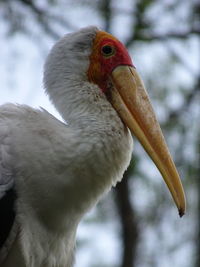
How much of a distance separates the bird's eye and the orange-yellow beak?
135 millimetres

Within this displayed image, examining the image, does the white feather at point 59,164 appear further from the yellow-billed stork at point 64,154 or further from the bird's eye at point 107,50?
the bird's eye at point 107,50

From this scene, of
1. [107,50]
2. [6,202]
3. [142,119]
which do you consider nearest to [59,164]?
[6,202]

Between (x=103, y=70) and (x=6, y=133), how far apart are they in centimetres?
100

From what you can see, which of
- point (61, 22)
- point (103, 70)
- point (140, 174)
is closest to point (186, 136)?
point (140, 174)

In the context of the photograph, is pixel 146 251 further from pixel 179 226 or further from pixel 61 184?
pixel 61 184

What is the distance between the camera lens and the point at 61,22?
9531 millimetres

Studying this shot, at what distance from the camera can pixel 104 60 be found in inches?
245

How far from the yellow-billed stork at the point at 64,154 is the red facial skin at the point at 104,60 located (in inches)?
1.3

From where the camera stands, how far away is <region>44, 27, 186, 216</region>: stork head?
5.83 meters

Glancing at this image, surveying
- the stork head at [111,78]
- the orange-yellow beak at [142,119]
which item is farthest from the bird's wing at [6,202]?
the orange-yellow beak at [142,119]

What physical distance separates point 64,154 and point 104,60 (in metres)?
1.05

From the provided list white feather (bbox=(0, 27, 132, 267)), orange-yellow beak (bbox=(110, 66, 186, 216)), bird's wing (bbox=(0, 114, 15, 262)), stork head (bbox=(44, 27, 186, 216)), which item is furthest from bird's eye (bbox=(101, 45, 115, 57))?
bird's wing (bbox=(0, 114, 15, 262))

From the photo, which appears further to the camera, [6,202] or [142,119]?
[142,119]

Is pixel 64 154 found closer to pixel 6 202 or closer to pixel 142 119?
pixel 6 202
